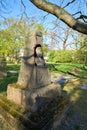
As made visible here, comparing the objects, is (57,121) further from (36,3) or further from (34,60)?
(36,3)

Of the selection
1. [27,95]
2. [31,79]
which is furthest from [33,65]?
[27,95]

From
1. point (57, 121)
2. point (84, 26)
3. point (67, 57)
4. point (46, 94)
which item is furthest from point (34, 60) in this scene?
point (67, 57)

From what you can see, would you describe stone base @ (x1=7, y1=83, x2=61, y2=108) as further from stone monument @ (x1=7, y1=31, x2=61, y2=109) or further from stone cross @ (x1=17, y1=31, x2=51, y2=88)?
stone cross @ (x1=17, y1=31, x2=51, y2=88)

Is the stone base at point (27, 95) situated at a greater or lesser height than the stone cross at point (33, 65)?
lesser

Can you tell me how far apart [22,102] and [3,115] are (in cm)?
104

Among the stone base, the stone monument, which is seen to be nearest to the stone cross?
the stone monument

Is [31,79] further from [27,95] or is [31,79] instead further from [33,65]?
[27,95]

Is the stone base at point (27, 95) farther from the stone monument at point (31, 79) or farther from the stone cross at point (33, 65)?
the stone cross at point (33, 65)

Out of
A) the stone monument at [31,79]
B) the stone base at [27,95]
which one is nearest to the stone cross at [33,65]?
the stone monument at [31,79]

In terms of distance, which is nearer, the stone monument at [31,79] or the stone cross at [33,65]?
the stone monument at [31,79]

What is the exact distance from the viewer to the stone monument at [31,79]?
5.96 metres

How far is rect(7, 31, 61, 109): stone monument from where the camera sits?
Result: 5.96m

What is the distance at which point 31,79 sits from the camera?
6.29 metres

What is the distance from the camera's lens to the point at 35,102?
5.95 m
